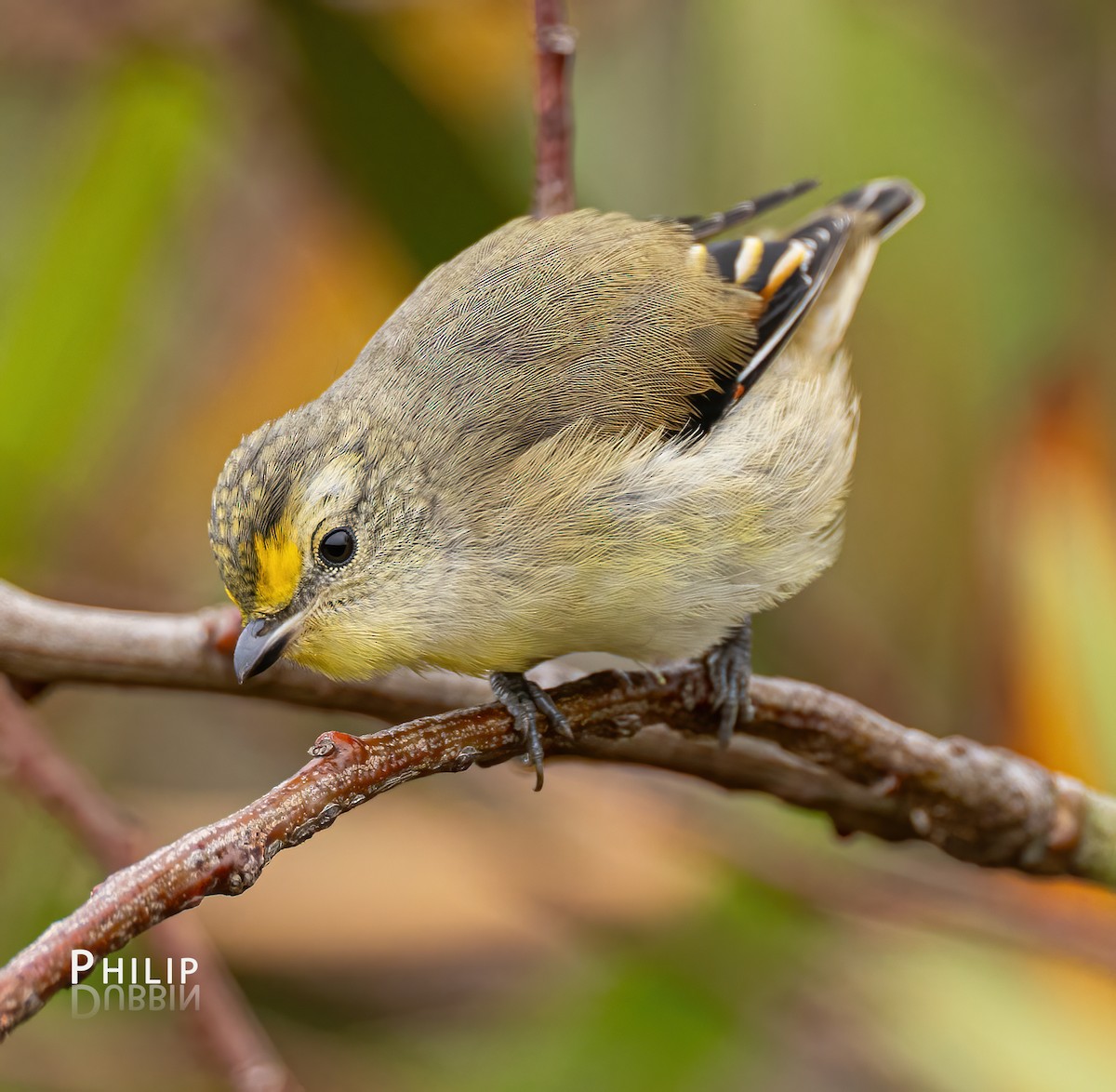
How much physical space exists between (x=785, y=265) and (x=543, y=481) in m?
1.02

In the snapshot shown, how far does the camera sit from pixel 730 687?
8.25 feet

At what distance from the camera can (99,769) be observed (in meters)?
4.16

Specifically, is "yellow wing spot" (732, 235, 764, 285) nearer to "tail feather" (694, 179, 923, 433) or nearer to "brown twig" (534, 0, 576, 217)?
"tail feather" (694, 179, 923, 433)

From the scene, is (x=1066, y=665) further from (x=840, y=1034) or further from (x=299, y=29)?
(x=299, y=29)

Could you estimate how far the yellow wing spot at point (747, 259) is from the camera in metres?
3.16

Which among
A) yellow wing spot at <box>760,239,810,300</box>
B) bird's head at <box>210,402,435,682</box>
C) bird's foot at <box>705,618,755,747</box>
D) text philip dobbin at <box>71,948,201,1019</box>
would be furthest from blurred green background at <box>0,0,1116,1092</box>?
bird's head at <box>210,402,435,682</box>

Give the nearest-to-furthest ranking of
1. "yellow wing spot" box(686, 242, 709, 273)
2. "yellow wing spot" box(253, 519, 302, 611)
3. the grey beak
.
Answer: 1. the grey beak
2. "yellow wing spot" box(253, 519, 302, 611)
3. "yellow wing spot" box(686, 242, 709, 273)

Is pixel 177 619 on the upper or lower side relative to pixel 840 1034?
upper

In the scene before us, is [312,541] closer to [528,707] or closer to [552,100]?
[528,707]

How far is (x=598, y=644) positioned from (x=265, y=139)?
2.98 m

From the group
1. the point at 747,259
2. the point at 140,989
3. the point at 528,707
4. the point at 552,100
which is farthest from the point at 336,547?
the point at 140,989

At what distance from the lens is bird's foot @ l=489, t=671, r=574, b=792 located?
87.5 inches

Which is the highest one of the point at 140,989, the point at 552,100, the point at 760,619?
the point at 552,100

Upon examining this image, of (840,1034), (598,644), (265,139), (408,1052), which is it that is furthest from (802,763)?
(265,139)
